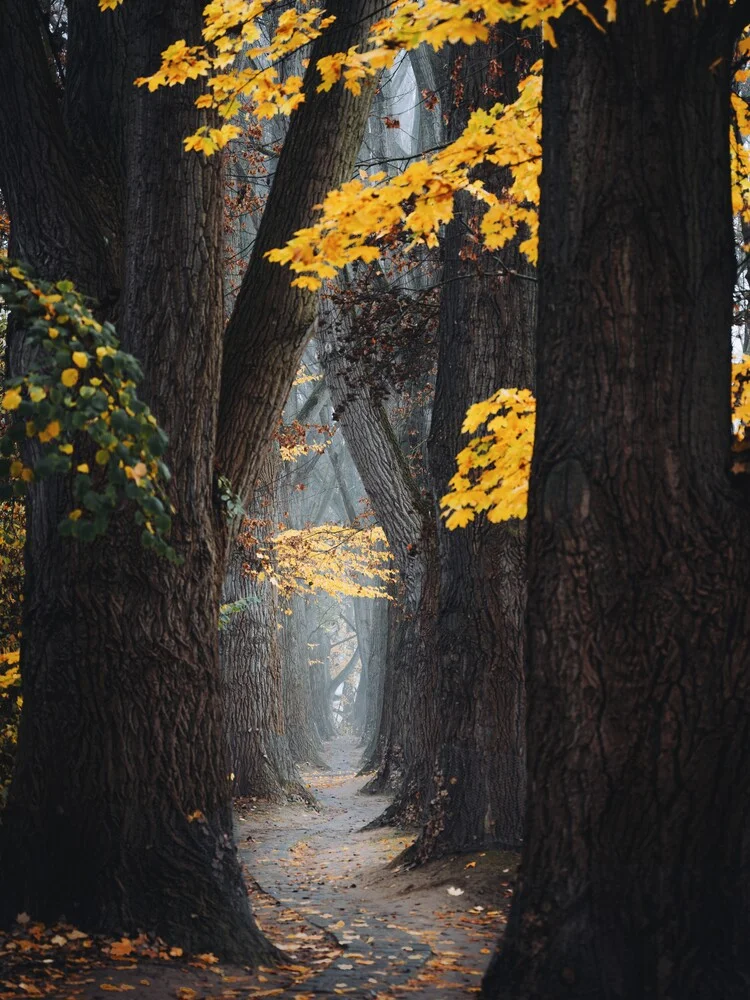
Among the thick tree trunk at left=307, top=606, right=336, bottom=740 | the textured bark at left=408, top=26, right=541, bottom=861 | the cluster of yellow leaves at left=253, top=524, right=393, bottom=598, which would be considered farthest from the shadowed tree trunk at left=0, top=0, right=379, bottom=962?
the thick tree trunk at left=307, top=606, right=336, bottom=740

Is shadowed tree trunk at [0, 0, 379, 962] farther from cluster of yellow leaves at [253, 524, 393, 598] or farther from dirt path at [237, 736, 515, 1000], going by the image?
cluster of yellow leaves at [253, 524, 393, 598]

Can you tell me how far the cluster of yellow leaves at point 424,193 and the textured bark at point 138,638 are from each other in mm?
809

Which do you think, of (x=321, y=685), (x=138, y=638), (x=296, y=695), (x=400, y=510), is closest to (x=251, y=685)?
(x=400, y=510)

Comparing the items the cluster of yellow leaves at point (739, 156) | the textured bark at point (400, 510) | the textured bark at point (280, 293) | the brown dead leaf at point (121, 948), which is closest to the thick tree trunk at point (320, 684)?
the textured bark at point (400, 510)

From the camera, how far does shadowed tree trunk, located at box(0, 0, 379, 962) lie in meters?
5.29

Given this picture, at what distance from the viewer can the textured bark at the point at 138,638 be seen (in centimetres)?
527

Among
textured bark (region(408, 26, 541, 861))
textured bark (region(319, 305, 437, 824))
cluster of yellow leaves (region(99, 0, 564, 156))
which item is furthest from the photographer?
textured bark (region(319, 305, 437, 824))

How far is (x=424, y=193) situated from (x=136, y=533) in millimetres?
2397

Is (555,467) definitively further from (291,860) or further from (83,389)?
(291,860)

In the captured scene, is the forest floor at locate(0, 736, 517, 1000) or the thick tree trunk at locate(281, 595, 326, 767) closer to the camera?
the forest floor at locate(0, 736, 517, 1000)

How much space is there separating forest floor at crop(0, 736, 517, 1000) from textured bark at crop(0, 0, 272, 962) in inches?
11.7

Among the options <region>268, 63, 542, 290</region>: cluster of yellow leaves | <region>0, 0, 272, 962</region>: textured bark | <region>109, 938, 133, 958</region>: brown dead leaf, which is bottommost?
<region>109, 938, 133, 958</region>: brown dead leaf

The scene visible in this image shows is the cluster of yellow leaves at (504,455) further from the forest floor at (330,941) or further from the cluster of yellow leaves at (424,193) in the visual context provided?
the forest floor at (330,941)

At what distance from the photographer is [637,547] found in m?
3.90
